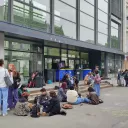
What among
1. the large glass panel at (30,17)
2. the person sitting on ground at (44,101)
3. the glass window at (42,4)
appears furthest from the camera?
the glass window at (42,4)

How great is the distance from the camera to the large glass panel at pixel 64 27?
78.4ft

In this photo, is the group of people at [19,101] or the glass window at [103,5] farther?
the glass window at [103,5]

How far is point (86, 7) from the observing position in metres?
29.9

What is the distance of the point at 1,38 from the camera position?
1731 centimetres

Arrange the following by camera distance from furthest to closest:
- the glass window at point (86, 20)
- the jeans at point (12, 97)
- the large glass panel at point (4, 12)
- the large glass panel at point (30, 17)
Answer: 1. the glass window at point (86, 20)
2. the large glass panel at point (30, 17)
3. the large glass panel at point (4, 12)
4. the jeans at point (12, 97)

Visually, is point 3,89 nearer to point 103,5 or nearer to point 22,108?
point 22,108

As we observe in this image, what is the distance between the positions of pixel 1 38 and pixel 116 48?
2430 centimetres

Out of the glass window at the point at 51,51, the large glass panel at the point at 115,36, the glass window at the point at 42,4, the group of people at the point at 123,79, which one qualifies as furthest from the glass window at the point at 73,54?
the large glass panel at the point at 115,36

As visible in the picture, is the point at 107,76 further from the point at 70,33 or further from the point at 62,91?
the point at 62,91

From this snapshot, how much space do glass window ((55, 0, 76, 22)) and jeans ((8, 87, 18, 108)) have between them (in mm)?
12986

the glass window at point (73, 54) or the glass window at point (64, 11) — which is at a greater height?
the glass window at point (64, 11)

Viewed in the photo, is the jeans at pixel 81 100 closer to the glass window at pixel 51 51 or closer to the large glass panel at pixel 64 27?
the large glass panel at pixel 64 27

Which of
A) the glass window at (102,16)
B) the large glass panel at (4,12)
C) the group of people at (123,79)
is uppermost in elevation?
the glass window at (102,16)

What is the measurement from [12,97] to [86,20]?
63.0 feet
